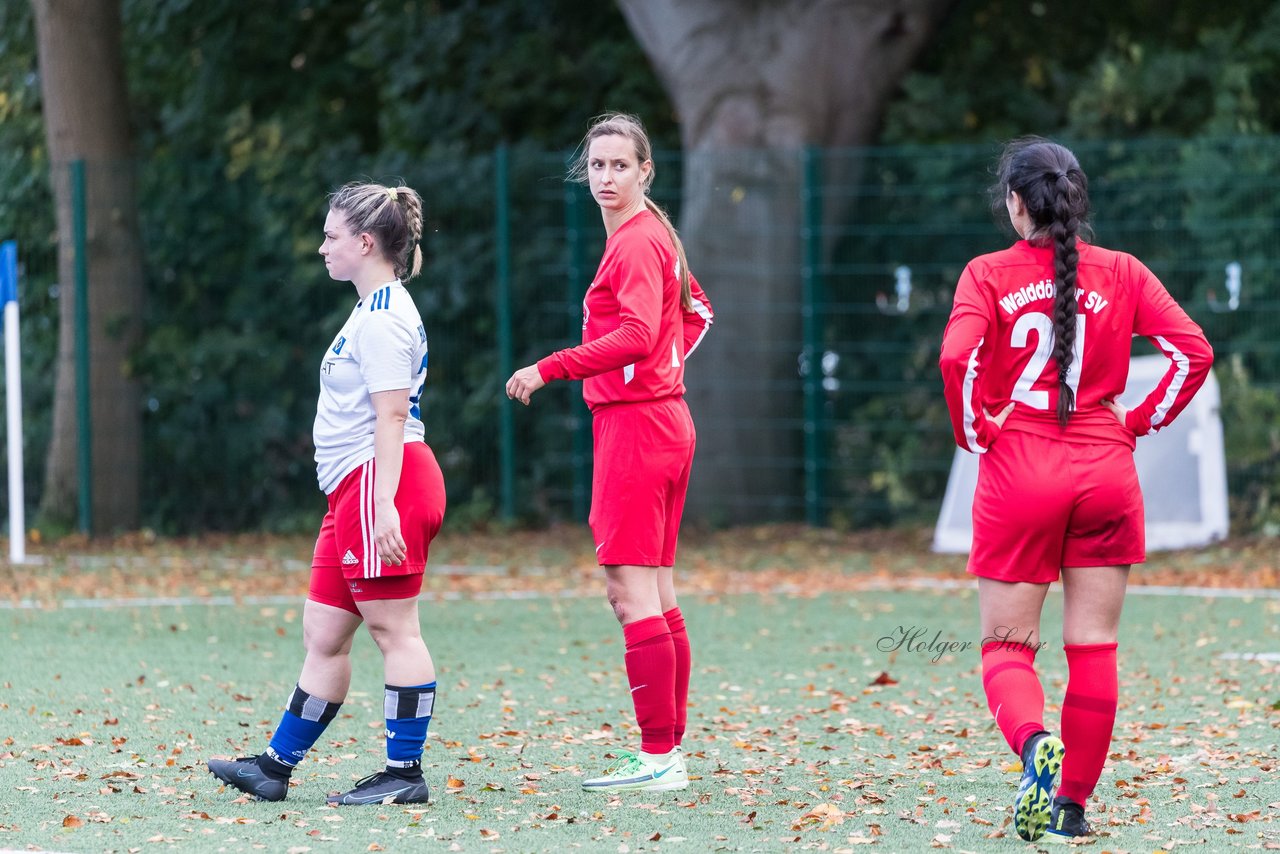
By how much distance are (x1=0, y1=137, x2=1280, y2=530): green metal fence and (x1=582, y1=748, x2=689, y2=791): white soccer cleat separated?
24.8 feet

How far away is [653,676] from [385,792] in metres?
0.78

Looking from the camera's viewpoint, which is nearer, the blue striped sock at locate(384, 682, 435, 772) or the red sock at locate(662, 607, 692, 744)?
the blue striped sock at locate(384, 682, 435, 772)

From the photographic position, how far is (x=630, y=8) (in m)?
13.4

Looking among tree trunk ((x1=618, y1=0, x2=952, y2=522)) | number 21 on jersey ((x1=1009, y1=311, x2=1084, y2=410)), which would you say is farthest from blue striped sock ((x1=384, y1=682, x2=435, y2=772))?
tree trunk ((x1=618, y1=0, x2=952, y2=522))

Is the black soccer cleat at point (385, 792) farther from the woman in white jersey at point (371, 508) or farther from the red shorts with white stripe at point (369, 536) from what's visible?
the red shorts with white stripe at point (369, 536)

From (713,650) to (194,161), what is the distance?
766 centimetres

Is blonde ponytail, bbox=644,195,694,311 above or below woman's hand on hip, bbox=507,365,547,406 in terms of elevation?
above

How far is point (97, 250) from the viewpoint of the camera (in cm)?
1369

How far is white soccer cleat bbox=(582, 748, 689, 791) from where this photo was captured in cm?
514

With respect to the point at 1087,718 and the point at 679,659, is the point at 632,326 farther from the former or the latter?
the point at 1087,718

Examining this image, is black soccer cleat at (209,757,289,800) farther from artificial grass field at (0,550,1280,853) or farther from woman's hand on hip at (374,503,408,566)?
woman's hand on hip at (374,503,408,566)

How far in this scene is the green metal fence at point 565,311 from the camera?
12.0 m

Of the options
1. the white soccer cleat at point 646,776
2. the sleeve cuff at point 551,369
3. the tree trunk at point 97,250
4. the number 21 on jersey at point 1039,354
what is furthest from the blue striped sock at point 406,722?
the tree trunk at point 97,250

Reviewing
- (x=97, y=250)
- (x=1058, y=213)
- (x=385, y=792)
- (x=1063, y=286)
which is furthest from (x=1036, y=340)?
(x=97, y=250)
